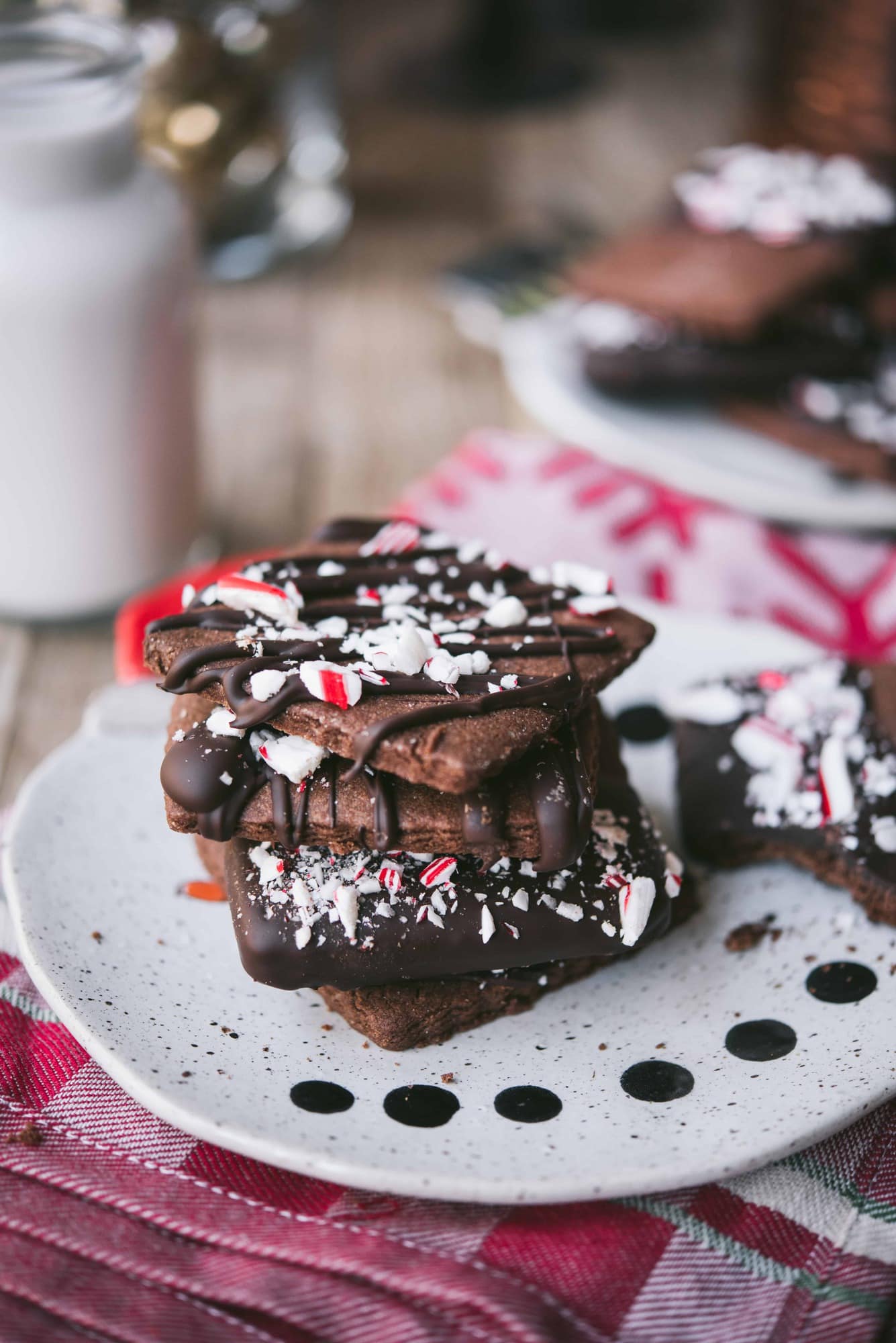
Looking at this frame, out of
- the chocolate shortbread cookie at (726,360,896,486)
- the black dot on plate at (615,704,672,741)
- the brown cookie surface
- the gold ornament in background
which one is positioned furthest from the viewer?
the gold ornament in background

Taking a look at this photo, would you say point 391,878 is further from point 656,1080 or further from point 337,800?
point 656,1080

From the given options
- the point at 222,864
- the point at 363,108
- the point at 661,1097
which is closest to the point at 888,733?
the point at 661,1097

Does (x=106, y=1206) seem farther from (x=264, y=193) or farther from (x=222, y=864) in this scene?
(x=264, y=193)

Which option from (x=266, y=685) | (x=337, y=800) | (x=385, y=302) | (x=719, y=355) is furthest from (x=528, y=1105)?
(x=385, y=302)

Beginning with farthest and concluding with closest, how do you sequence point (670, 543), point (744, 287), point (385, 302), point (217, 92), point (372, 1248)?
point (385, 302)
point (217, 92)
point (744, 287)
point (670, 543)
point (372, 1248)

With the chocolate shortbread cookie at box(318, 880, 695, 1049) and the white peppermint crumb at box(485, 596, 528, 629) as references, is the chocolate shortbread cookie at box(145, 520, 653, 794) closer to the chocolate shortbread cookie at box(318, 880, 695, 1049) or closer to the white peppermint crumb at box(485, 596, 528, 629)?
the white peppermint crumb at box(485, 596, 528, 629)

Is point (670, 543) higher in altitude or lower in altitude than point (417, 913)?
lower

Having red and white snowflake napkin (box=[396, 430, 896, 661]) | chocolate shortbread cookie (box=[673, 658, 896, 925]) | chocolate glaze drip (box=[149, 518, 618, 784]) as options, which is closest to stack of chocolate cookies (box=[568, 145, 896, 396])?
red and white snowflake napkin (box=[396, 430, 896, 661])
